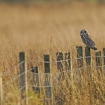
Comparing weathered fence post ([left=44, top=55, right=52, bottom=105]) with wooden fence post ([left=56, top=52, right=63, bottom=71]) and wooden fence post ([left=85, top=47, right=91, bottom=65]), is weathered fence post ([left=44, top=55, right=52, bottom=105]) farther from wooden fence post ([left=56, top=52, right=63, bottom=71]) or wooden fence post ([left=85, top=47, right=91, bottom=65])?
wooden fence post ([left=85, top=47, right=91, bottom=65])

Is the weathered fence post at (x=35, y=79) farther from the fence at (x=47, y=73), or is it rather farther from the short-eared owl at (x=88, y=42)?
the short-eared owl at (x=88, y=42)

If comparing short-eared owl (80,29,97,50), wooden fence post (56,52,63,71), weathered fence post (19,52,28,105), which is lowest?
weathered fence post (19,52,28,105)

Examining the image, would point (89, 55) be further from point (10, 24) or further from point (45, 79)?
point (10, 24)

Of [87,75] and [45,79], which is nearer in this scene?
[45,79]

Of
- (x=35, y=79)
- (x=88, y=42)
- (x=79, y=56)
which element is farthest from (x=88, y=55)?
(x=35, y=79)

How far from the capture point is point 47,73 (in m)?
10.2

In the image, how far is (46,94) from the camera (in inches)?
405

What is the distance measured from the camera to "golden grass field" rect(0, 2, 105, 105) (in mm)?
10977

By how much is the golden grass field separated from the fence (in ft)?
0.67

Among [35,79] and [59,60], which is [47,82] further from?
[59,60]

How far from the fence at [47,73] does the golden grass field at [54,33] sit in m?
0.20

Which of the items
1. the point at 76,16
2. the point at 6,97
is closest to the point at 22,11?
the point at 76,16

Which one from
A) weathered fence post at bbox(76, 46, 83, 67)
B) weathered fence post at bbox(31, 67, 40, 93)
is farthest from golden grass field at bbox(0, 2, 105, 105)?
weathered fence post at bbox(31, 67, 40, 93)

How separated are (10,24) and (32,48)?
48.4 feet
